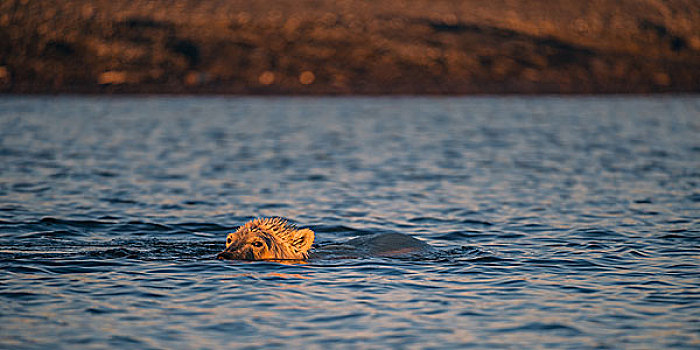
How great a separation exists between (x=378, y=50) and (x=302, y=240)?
116m

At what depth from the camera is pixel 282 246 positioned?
57.1 ft

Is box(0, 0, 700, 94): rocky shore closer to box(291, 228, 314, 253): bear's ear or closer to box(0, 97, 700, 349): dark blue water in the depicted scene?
box(0, 97, 700, 349): dark blue water

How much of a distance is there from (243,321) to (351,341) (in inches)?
74.6

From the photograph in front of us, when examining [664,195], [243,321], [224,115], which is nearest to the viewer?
[243,321]

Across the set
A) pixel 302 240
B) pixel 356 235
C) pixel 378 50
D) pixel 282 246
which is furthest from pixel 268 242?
pixel 378 50

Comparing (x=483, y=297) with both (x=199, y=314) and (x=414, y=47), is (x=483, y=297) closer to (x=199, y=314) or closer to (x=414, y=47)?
(x=199, y=314)

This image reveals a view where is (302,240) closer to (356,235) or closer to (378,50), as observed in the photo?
(356,235)

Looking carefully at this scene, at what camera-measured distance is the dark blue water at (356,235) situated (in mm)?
13438

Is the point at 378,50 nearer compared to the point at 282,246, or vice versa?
the point at 282,246

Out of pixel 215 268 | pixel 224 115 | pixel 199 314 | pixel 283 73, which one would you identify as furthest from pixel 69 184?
pixel 283 73

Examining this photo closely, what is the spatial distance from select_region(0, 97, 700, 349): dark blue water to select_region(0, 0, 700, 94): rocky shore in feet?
274

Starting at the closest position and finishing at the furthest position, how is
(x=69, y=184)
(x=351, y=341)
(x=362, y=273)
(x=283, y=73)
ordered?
(x=351, y=341)
(x=362, y=273)
(x=69, y=184)
(x=283, y=73)

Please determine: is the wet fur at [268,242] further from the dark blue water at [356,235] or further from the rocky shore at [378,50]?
the rocky shore at [378,50]

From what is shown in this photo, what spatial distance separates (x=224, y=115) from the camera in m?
86.6
